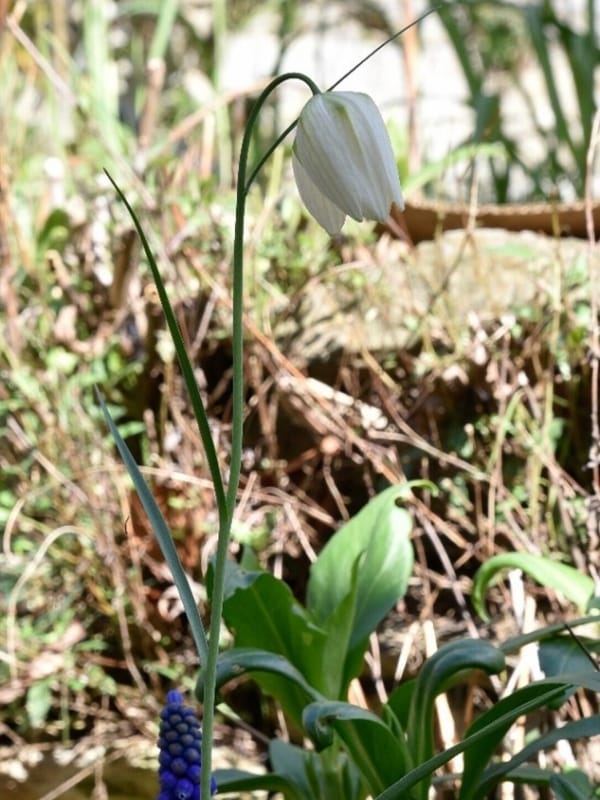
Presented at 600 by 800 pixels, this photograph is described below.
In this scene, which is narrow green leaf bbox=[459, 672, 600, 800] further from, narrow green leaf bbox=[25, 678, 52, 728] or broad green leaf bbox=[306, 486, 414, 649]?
narrow green leaf bbox=[25, 678, 52, 728]

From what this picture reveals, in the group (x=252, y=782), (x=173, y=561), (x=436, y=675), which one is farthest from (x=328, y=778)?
(x=173, y=561)

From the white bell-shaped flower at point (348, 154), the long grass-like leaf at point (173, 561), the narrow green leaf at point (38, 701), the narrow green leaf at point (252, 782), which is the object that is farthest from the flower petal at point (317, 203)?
the narrow green leaf at point (38, 701)

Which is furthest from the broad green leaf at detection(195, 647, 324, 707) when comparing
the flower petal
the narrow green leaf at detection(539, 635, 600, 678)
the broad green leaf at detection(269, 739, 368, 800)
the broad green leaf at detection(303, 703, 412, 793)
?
the flower petal

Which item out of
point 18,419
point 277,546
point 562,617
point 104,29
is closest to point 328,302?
point 277,546

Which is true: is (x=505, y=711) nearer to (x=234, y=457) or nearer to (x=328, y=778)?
(x=328, y=778)

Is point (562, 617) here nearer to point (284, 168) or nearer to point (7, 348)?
point (7, 348)

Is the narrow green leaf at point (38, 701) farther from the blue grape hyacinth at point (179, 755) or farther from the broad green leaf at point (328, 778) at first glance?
the blue grape hyacinth at point (179, 755)
